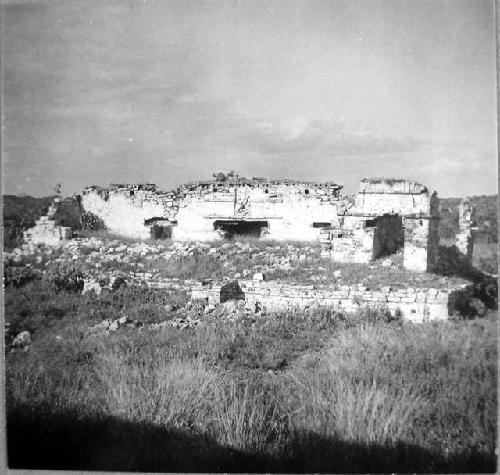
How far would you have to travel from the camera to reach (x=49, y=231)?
5965 millimetres

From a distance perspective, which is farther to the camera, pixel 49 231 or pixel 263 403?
pixel 49 231

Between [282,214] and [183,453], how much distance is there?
195 inches

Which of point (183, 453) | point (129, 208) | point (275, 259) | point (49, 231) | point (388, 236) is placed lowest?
point (183, 453)

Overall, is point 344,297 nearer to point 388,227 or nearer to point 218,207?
point 388,227

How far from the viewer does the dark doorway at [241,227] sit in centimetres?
730

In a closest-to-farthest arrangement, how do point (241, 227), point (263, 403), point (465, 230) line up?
point (263, 403) → point (465, 230) → point (241, 227)

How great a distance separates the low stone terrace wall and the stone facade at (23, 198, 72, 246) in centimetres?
199

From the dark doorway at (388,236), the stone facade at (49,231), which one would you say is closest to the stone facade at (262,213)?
the dark doorway at (388,236)

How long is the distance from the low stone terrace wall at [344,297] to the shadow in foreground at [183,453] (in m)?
1.50

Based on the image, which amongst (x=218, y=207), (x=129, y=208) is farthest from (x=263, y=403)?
(x=129, y=208)

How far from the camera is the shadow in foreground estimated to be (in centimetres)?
326

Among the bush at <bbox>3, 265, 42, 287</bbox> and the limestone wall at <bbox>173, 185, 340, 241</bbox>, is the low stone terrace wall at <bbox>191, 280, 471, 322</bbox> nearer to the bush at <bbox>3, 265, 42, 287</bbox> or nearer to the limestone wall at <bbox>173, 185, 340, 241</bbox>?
the bush at <bbox>3, 265, 42, 287</bbox>

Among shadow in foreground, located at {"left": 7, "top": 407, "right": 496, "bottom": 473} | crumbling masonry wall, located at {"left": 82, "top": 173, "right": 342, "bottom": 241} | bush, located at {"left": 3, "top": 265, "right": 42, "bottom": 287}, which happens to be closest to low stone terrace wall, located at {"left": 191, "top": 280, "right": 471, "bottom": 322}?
shadow in foreground, located at {"left": 7, "top": 407, "right": 496, "bottom": 473}

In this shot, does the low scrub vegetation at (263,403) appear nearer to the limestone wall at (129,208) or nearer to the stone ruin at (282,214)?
the stone ruin at (282,214)
